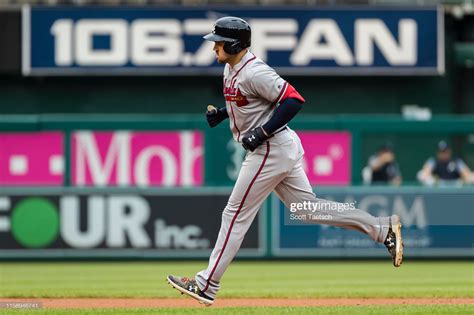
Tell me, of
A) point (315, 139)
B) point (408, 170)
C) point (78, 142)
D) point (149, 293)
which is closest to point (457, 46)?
point (408, 170)

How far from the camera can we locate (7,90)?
20984 millimetres

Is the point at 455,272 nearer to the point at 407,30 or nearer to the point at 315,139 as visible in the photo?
the point at 315,139

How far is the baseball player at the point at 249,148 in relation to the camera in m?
8.16

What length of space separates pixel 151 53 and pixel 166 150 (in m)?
2.85

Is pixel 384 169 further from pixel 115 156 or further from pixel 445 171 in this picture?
pixel 115 156

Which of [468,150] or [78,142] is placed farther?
[468,150]

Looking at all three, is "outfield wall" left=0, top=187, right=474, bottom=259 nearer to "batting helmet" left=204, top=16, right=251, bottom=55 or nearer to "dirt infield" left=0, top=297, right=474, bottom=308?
"dirt infield" left=0, top=297, right=474, bottom=308

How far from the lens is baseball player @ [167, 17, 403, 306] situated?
321 inches

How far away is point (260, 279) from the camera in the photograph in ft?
42.4

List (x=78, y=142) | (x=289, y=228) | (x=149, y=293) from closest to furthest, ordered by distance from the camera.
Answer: (x=149, y=293), (x=289, y=228), (x=78, y=142)

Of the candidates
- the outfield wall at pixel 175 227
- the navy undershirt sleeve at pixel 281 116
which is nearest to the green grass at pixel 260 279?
the outfield wall at pixel 175 227

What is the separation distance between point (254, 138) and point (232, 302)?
6.86 ft
